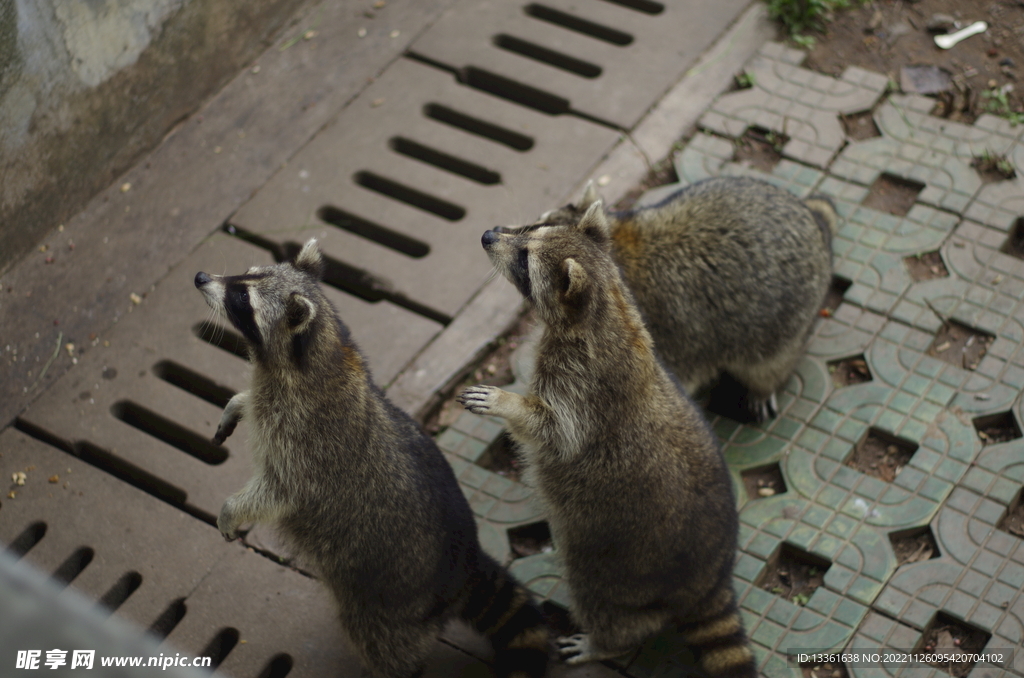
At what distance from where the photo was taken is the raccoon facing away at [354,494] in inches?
107

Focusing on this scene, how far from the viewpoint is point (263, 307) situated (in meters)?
2.70

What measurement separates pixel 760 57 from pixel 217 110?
2810 mm

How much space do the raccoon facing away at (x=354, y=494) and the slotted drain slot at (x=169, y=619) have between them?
0.51 metres

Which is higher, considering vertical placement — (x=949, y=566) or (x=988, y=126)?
(x=988, y=126)

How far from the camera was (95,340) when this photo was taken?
12.7 ft

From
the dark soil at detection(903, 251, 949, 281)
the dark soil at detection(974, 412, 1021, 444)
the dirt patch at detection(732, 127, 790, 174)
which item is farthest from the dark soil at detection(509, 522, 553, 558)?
the dirt patch at detection(732, 127, 790, 174)

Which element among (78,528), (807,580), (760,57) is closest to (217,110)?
(78,528)

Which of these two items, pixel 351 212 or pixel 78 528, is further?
pixel 351 212

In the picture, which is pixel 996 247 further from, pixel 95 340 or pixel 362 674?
pixel 95 340

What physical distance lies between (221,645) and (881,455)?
2.48 meters

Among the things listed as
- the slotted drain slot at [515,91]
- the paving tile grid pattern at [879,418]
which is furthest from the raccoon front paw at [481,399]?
the slotted drain slot at [515,91]

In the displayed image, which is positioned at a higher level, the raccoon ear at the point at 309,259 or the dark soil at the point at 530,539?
the raccoon ear at the point at 309,259

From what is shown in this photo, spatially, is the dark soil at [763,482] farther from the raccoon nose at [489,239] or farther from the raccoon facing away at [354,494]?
the raccoon nose at [489,239]

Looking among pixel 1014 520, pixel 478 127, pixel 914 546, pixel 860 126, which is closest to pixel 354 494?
pixel 914 546
